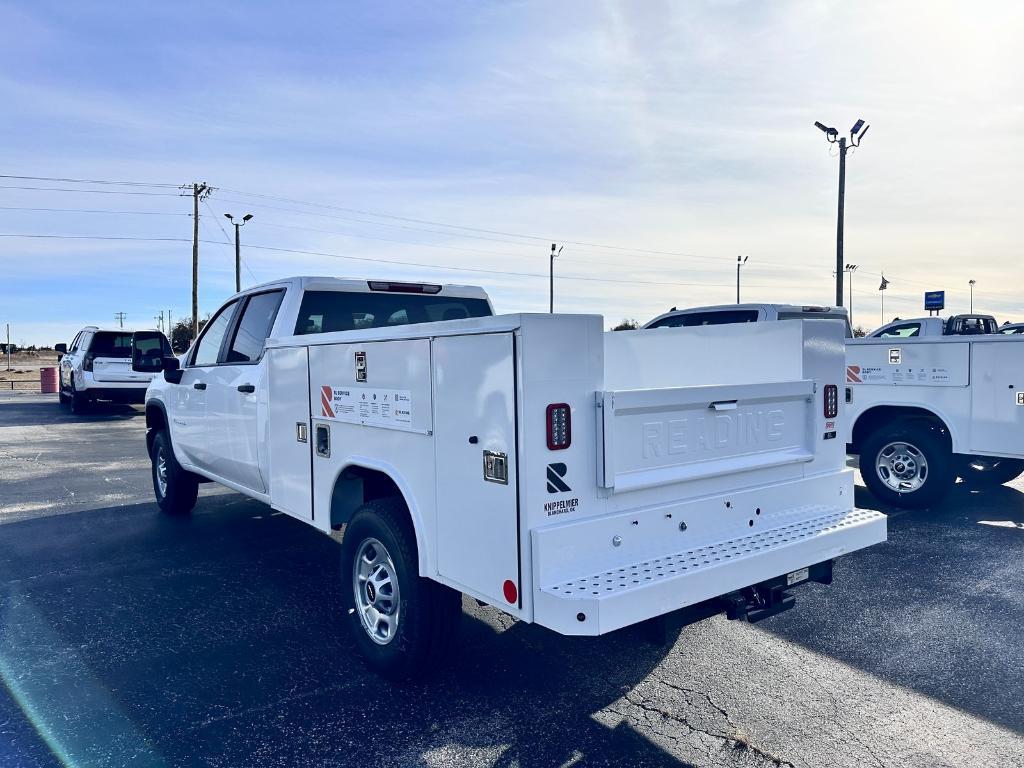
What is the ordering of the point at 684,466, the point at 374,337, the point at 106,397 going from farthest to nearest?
the point at 106,397, the point at 374,337, the point at 684,466

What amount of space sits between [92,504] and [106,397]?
12078mm

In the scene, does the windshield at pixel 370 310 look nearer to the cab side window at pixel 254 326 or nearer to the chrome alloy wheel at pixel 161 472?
the cab side window at pixel 254 326

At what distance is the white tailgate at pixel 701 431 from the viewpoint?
340 centimetres

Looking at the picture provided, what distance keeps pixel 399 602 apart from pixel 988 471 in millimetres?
8008

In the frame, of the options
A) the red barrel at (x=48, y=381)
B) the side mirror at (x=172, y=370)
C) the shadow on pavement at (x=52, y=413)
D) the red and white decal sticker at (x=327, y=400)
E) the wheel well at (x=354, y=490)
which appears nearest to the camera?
the wheel well at (x=354, y=490)

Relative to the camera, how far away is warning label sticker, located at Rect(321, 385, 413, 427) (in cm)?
382

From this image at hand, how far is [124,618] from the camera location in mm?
5035

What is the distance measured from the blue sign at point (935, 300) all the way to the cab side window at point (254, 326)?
24197mm

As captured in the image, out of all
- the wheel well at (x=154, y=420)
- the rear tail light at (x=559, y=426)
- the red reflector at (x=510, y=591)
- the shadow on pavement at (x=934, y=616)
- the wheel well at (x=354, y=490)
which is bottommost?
the shadow on pavement at (x=934, y=616)

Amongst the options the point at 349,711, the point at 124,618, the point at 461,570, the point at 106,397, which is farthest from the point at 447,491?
the point at 106,397

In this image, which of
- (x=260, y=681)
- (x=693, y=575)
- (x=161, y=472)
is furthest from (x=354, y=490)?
(x=161, y=472)

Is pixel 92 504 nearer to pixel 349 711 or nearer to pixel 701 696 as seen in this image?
pixel 349 711

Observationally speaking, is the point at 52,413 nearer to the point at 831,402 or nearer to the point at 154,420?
the point at 154,420

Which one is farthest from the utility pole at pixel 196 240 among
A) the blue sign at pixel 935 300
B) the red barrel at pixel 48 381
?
the blue sign at pixel 935 300
